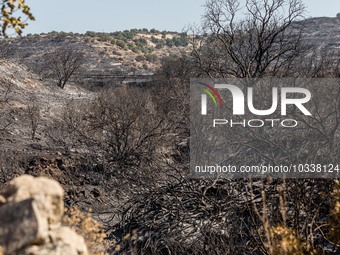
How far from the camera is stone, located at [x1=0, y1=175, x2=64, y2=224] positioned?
3.73m

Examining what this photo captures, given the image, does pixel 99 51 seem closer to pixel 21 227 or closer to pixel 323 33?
pixel 323 33

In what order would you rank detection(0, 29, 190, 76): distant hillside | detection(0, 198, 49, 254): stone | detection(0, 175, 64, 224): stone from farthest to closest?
1. detection(0, 29, 190, 76): distant hillside
2. detection(0, 175, 64, 224): stone
3. detection(0, 198, 49, 254): stone

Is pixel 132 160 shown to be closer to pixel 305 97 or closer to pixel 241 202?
pixel 305 97

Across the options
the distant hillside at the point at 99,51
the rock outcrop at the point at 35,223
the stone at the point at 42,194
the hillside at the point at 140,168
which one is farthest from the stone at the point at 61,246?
the distant hillside at the point at 99,51

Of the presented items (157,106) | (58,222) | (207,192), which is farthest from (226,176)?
(157,106)

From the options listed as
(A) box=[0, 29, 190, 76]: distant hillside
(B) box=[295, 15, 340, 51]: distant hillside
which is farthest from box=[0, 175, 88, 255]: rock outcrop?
(A) box=[0, 29, 190, 76]: distant hillside

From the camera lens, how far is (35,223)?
3.59m

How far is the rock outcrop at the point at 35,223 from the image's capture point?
3.57 m

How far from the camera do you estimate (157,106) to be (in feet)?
86.4

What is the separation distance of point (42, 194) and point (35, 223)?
25 centimetres

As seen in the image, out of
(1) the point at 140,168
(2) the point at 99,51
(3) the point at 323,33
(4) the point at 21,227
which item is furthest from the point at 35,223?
(2) the point at 99,51

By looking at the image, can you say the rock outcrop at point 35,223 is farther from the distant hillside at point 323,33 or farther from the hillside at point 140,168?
the distant hillside at point 323,33

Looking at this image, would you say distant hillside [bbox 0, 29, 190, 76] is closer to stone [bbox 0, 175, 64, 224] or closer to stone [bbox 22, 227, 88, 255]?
stone [bbox 0, 175, 64, 224]

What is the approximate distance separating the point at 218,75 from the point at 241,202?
774 centimetres
